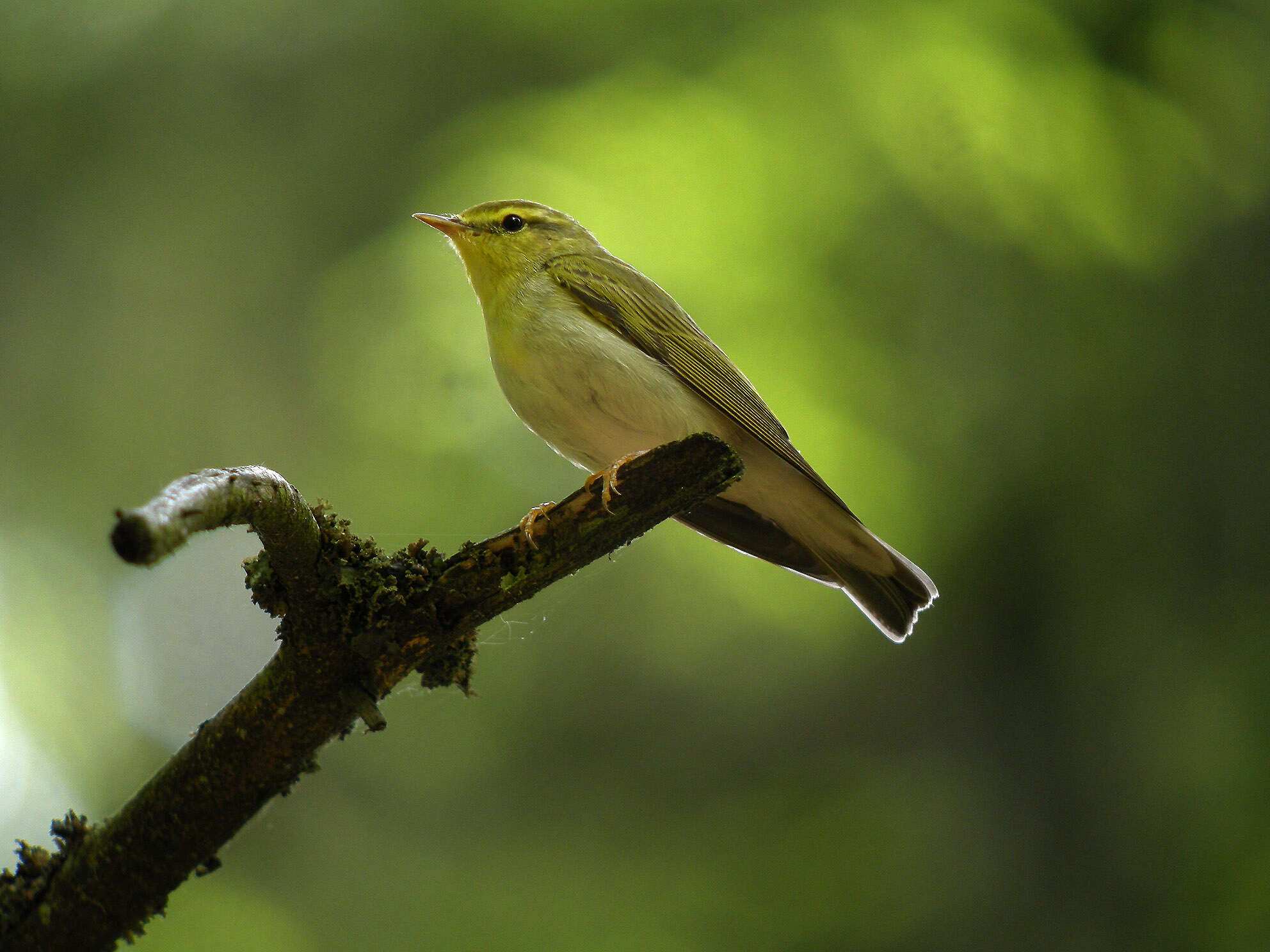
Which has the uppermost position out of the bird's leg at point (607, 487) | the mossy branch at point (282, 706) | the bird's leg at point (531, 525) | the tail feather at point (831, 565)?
the tail feather at point (831, 565)

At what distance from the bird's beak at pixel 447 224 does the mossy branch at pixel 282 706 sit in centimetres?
193

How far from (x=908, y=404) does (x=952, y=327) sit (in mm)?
428

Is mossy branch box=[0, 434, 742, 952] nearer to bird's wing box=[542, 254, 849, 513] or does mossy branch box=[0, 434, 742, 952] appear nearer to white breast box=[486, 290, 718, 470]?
white breast box=[486, 290, 718, 470]

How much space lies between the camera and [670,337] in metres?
3.44

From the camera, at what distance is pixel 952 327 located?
4223 millimetres

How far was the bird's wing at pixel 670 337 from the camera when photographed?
3.28 m

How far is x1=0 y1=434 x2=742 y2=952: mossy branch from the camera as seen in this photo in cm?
204

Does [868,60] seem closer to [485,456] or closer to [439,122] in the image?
[439,122]

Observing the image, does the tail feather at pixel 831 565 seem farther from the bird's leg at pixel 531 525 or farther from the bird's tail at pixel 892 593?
the bird's leg at pixel 531 525

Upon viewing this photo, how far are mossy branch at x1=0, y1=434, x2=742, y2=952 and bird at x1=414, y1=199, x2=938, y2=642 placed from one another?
1.06 metres

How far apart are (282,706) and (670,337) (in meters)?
1.86

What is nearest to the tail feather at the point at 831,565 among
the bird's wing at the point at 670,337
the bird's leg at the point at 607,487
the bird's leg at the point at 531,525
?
the bird's wing at the point at 670,337

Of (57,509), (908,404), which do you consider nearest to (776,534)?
(908,404)

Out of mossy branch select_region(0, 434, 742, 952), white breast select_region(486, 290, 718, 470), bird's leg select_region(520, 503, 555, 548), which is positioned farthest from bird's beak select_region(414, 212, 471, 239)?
mossy branch select_region(0, 434, 742, 952)
